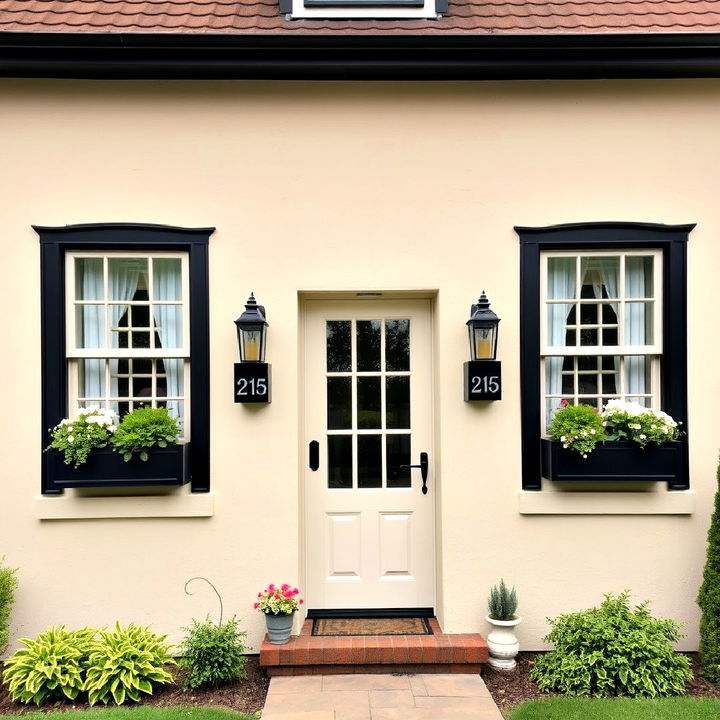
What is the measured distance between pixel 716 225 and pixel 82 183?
5.00 metres

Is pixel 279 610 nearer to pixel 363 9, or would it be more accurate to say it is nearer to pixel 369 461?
pixel 369 461

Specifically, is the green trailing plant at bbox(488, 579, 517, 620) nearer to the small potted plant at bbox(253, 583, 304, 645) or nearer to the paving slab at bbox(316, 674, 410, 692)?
the paving slab at bbox(316, 674, 410, 692)

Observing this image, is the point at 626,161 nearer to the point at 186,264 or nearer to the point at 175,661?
the point at 186,264

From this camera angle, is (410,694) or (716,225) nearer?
(410,694)

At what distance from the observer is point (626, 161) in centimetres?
456

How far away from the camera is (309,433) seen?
4754 millimetres

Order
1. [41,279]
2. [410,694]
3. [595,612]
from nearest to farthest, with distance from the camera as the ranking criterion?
[410,694] < [595,612] < [41,279]

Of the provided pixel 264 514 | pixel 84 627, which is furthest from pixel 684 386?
pixel 84 627

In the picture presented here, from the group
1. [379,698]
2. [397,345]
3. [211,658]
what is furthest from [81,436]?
[379,698]

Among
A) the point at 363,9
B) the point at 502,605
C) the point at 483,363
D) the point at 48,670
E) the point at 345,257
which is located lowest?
the point at 48,670

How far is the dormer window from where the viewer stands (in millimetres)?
4609

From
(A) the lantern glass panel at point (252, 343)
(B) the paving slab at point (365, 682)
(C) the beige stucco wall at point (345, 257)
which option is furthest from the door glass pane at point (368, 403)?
(B) the paving slab at point (365, 682)

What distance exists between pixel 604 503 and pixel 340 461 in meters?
2.09

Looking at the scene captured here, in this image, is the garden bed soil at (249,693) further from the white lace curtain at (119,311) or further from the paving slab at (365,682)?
the white lace curtain at (119,311)
